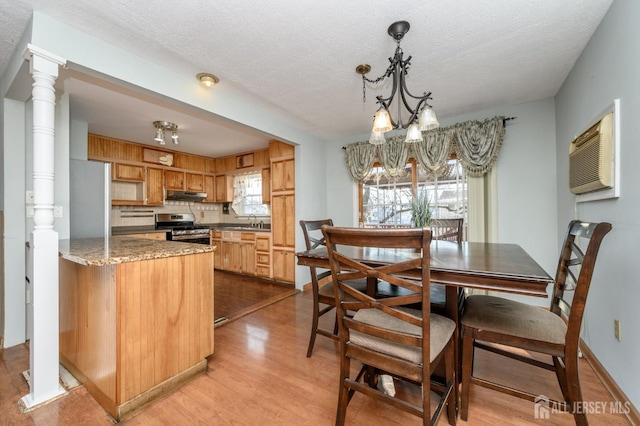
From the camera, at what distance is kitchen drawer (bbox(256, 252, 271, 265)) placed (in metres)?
4.37

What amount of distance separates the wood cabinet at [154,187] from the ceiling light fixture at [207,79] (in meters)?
2.89

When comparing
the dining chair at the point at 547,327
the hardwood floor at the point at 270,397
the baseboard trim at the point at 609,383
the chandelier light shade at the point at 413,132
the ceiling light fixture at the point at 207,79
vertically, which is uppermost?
the ceiling light fixture at the point at 207,79

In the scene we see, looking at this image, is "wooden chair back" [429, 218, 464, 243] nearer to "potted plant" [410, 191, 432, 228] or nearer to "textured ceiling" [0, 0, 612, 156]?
"potted plant" [410, 191, 432, 228]

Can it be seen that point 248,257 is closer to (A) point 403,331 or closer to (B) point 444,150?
(B) point 444,150

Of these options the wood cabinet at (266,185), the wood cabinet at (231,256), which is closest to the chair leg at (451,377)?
the wood cabinet at (266,185)

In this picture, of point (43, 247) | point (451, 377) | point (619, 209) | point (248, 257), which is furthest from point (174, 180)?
point (619, 209)

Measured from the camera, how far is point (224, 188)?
560 centimetres

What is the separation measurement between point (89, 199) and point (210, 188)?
9.50 ft

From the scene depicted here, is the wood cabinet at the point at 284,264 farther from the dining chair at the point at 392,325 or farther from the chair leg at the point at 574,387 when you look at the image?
the chair leg at the point at 574,387

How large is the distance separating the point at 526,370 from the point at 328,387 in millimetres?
1451

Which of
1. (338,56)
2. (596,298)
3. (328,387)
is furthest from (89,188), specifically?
(596,298)

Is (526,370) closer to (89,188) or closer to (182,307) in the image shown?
(182,307)

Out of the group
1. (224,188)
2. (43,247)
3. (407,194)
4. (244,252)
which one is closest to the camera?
(43,247)

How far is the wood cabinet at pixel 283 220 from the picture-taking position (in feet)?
13.1
